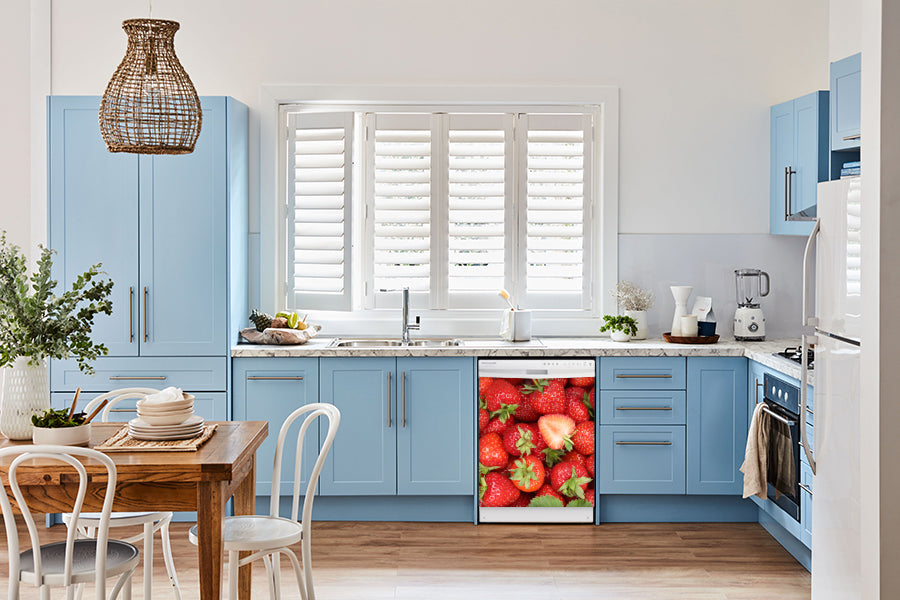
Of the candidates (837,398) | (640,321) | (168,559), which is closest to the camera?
(837,398)

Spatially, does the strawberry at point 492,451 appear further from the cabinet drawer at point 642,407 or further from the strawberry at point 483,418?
the cabinet drawer at point 642,407

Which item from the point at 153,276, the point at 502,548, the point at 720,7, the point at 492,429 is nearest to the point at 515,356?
the point at 492,429

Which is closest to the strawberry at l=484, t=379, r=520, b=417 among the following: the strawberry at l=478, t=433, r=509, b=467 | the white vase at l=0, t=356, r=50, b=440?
the strawberry at l=478, t=433, r=509, b=467

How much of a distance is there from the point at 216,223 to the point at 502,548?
214cm

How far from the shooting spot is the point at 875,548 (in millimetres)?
2371

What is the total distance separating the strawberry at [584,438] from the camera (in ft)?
13.7

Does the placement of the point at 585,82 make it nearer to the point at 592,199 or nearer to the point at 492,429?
the point at 592,199

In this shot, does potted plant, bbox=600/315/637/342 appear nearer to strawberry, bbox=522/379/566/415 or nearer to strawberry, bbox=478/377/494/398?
strawberry, bbox=522/379/566/415

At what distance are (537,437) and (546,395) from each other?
21 cm

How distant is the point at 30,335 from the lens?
8.55 ft

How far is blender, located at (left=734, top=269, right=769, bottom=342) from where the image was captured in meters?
4.49

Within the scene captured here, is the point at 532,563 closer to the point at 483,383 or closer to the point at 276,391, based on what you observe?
the point at 483,383

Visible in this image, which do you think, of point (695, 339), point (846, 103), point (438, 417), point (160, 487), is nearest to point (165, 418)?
point (160, 487)

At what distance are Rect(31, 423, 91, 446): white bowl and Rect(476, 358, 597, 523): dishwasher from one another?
80.2 inches
